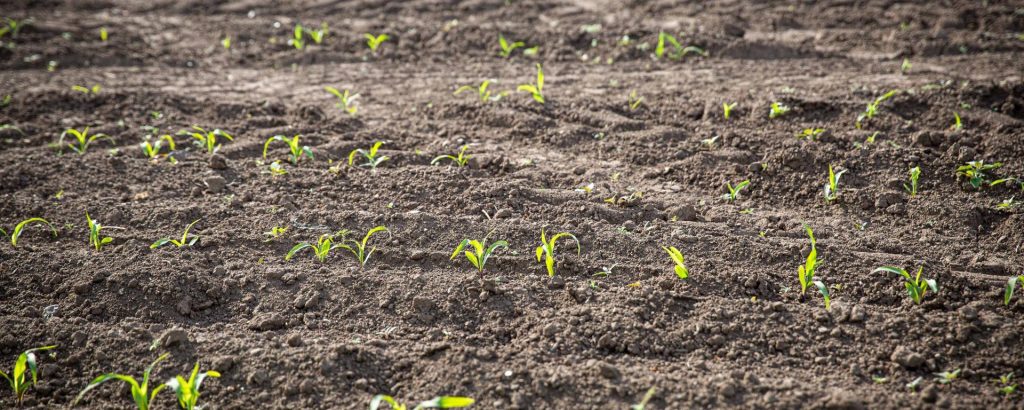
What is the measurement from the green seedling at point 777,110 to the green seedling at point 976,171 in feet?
3.15

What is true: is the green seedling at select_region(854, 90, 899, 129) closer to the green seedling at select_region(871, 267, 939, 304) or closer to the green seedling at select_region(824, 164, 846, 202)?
the green seedling at select_region(824, 164, 846, 202)

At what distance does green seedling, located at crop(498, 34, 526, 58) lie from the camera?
5590 millimetres

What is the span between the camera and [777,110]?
421 centimetres

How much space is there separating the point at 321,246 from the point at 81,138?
2.03 meters

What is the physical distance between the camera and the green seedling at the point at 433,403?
7.68ft

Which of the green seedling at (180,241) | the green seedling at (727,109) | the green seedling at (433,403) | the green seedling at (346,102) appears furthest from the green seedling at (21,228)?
the green seedling at (727,109)

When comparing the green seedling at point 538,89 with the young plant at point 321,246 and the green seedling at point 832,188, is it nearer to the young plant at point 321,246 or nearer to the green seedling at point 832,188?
the young plant at point 321,246

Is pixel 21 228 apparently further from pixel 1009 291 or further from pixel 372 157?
pixel 1009 291

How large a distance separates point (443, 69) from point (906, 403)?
12.9 feet

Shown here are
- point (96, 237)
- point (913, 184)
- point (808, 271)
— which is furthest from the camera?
point (913, 184)

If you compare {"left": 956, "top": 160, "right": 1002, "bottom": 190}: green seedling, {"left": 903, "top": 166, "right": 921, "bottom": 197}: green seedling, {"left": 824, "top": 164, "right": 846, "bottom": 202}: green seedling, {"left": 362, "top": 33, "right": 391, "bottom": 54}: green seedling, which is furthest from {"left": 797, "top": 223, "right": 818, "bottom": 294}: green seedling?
{"left": 362, "top": 33, "right": 391, "bottom": 54}: green seedling

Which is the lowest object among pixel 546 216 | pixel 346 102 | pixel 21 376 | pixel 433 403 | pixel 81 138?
pixel 21 376

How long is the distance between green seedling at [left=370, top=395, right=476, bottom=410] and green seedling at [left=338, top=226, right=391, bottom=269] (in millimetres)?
855

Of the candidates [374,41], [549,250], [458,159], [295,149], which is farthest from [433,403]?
[374,41]
